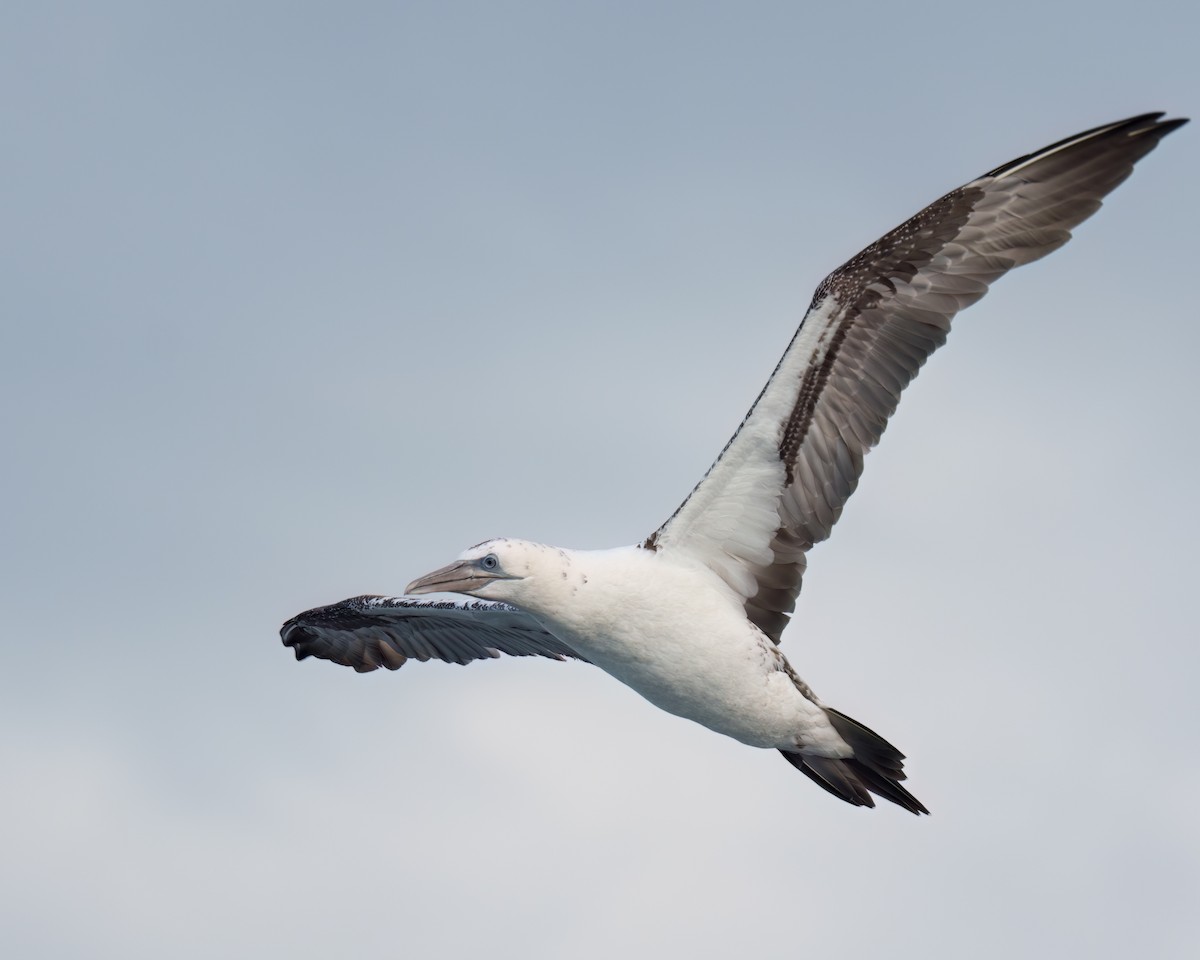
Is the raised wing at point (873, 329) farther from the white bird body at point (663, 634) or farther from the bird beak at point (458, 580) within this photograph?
the bird beak at point (458, 580)

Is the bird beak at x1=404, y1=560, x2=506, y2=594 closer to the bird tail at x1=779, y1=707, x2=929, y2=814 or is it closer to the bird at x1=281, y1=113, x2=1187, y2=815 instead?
the bird at x1=281, y1=113, x2=1187, y2=815

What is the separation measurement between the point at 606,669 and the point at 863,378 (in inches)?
160

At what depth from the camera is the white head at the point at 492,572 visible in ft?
56.1

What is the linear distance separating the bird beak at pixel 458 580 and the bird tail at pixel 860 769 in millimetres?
3870

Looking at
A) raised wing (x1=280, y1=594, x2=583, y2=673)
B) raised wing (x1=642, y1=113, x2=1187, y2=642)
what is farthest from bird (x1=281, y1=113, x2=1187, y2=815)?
raised wing (x1=280, y1=594, x2=583, y2=673)

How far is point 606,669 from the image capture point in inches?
704

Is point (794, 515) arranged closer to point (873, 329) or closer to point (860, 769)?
point (873, 329)

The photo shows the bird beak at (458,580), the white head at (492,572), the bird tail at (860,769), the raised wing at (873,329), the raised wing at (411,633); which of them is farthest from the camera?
the raised wing at (411,633)

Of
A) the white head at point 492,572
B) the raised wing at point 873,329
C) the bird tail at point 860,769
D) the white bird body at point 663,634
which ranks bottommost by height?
the bird tail at point 860,769

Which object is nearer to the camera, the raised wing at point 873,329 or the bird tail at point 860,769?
the raised wing at point 873,329

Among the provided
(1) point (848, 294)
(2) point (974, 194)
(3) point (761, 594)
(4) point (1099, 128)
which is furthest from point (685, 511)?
(4) point (1099, 128)

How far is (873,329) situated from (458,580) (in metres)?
4.94

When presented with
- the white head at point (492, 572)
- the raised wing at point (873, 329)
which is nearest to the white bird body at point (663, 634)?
the white head at point (492, 572)

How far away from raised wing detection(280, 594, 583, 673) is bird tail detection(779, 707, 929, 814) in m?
3.44
